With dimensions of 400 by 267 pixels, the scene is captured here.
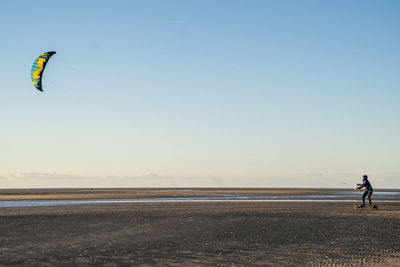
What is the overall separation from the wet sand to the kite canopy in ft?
36.6

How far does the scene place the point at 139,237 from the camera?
15984 mm

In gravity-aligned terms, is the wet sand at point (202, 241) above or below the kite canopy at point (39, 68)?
below

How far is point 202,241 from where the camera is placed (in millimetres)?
14930

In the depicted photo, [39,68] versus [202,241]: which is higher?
[39,68]

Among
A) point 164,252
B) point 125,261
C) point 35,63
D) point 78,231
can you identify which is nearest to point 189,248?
point 164,252

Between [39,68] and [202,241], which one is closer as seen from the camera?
[202,241]

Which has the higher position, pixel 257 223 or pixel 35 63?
pixel 35 63

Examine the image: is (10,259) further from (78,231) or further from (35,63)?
(35,63)

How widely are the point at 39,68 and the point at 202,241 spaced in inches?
827

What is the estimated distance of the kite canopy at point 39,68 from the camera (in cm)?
3090

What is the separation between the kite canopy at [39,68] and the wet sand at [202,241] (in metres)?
11.2

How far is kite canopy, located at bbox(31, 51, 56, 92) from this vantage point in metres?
30.9

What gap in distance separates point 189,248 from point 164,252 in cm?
91

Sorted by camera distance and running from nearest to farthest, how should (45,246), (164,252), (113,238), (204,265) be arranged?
1. (204,265)
2. (164,252)
3. (45,246)
4. (113,238)
